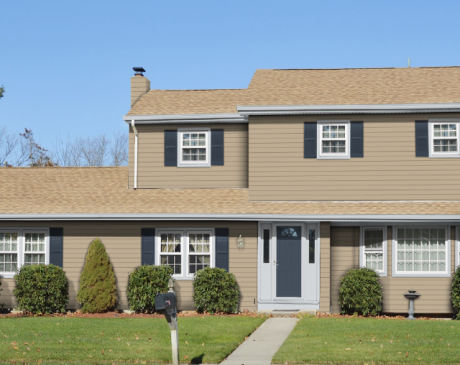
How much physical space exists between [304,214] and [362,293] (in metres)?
2.73

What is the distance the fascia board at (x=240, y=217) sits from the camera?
60.4ft

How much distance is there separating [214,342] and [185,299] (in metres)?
6.06

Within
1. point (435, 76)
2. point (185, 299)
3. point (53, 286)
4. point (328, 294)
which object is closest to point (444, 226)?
point (328, 294)

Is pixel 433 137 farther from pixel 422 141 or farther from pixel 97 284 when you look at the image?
pixel 97 284

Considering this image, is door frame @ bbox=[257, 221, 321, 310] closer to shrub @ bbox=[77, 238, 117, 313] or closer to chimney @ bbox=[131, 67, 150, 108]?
shrub @ bbox=[77, 238, 117, 313]

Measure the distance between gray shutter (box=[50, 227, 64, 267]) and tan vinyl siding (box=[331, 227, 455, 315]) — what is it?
822 centimetres

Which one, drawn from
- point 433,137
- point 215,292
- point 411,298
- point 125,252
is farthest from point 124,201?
point 433,137

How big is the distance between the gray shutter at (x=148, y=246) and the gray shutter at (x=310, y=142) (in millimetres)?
5238

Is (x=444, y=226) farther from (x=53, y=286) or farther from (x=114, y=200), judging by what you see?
(x=53, y=286)

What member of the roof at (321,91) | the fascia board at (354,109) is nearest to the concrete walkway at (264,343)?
the fascia board at (354,109)

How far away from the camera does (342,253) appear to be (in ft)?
63.1

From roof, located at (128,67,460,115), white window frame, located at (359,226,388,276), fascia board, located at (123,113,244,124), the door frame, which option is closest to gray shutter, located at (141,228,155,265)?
the door frame

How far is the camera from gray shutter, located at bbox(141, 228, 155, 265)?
64.2 ft

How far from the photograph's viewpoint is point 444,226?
62.5 ft
